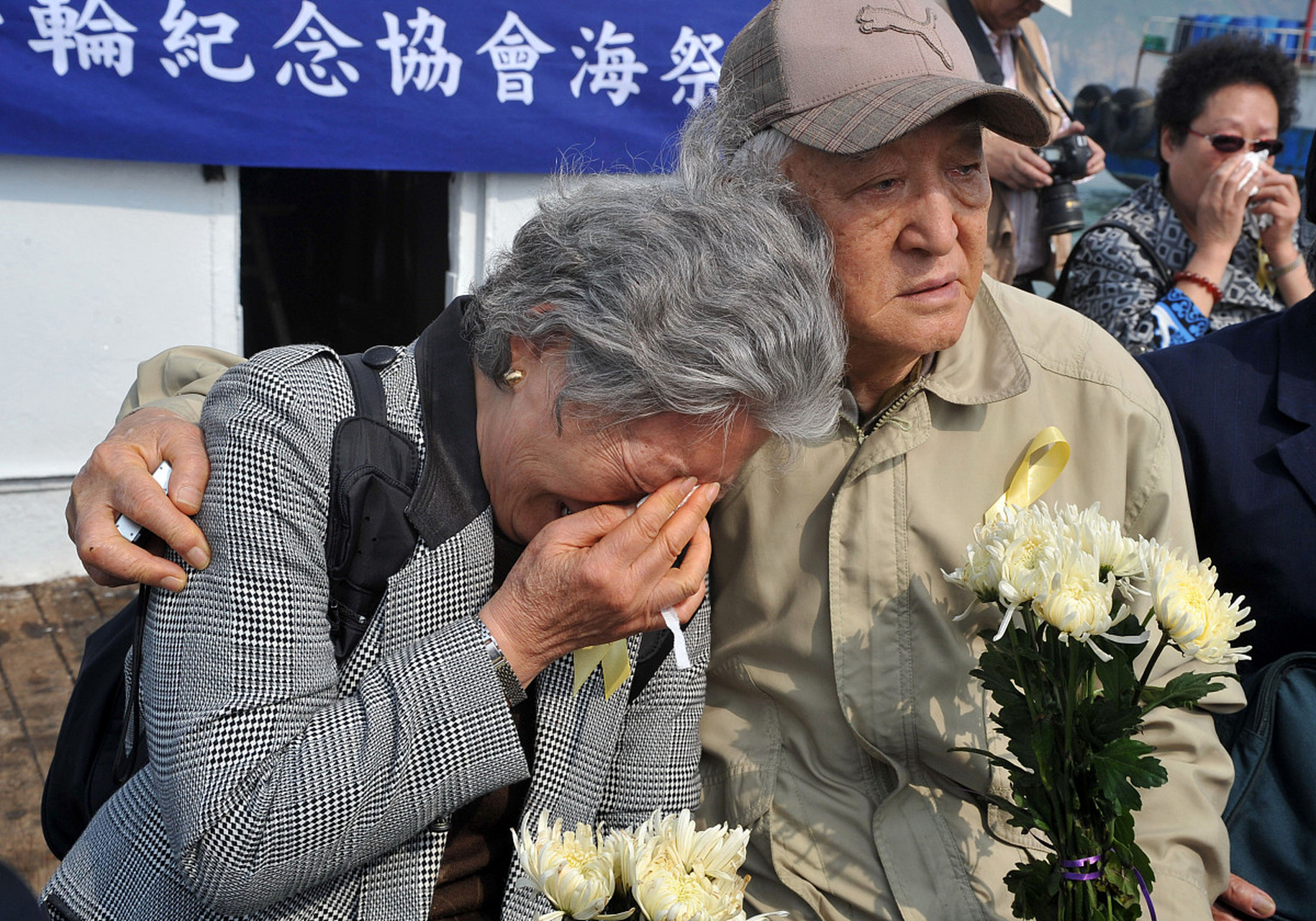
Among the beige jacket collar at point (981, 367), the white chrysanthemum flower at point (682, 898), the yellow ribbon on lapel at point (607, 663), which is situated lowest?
the white chrysanthemum flower at point (682, 898)

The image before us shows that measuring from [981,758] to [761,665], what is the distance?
0.37m

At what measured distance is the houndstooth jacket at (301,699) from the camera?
1.30 metres

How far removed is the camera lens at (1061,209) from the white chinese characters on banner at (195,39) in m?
2.61

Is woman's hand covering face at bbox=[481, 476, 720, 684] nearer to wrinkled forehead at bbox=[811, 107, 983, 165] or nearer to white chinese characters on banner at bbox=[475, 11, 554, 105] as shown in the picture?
wrinkled forehead at bbox=[811, 107, 983, 165]

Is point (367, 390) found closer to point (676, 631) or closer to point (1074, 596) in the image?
point (676, 631)

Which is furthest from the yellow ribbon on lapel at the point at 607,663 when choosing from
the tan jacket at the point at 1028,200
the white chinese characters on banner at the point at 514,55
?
the white chinese characters on banner at the point at 514,55

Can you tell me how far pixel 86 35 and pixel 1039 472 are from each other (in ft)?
10.1

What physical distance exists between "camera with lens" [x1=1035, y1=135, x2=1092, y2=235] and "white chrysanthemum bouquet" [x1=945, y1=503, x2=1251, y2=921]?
2504mm

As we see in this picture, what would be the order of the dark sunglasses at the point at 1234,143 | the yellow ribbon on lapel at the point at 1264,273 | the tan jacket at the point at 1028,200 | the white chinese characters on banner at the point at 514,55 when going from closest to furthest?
the dark sunglasses at the point at 1234,143
the yellow ribbon on lapel at the point at 1264,273
the tan jacket at the point at 1028,200
the white chinese characters on banner at the point at 514,55

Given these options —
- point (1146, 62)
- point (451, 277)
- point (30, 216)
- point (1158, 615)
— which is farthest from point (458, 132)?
point (1146, 62)

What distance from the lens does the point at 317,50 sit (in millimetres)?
3666

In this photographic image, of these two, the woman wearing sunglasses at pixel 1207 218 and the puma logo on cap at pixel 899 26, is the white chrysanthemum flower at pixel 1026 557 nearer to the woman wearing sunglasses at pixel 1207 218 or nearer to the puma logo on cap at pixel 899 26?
the puma logo on cap at pixel 899 26

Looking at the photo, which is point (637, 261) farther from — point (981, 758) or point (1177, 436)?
point (1177, 436)

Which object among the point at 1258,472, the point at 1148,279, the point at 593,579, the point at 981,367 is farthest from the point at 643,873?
the point at 1148,279
